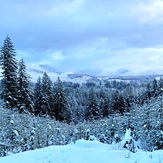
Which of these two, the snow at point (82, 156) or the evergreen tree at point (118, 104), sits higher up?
the evergreen tree at point (118, 104)

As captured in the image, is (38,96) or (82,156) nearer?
(82,156)

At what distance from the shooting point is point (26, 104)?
98.0ft

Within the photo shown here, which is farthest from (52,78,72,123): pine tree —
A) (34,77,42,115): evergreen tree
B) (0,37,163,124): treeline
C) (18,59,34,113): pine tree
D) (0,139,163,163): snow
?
(0,139,163,163): snow

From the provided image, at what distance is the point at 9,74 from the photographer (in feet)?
89.0

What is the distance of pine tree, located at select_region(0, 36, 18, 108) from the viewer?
26.5m

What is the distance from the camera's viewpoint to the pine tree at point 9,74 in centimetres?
2653

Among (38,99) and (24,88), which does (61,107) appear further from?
(24,88)

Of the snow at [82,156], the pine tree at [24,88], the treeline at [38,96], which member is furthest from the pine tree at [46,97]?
the snow at [82,156]

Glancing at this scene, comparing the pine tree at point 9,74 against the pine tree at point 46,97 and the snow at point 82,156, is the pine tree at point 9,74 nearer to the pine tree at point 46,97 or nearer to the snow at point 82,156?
the pine tree at point 46,97

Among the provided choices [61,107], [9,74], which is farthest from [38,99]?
[9,74]

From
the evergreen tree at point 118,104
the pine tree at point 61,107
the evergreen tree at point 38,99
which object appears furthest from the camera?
the evergreen tree at point 118,104

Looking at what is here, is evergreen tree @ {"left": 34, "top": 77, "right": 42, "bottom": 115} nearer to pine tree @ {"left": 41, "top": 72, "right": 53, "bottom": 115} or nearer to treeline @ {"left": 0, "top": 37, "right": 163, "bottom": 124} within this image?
treeline @ {"left": 0, "top": 37, "right": 163, "bottom": 124}

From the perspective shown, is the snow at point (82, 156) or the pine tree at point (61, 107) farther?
the pine tree at point (61, 107)

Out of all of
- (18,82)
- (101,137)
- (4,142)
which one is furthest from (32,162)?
(18,82)
